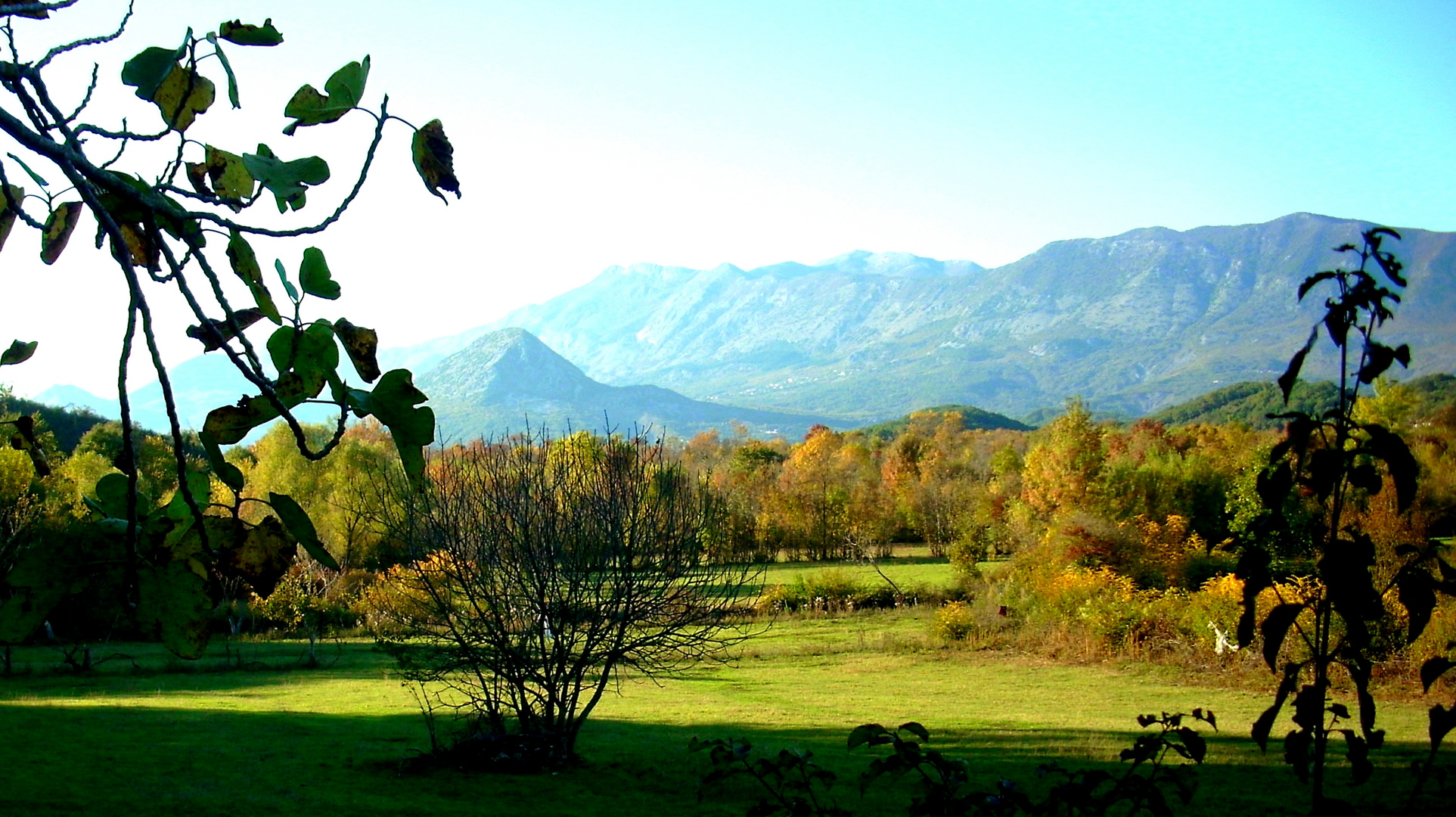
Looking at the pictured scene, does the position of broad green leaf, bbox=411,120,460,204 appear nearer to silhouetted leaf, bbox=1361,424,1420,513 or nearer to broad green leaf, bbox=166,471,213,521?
broad green leaf, bbox=166,471,213,521

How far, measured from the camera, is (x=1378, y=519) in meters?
22.3

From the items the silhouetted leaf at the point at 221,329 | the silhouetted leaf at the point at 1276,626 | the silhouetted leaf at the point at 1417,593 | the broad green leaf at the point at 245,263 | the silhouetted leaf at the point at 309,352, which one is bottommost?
the silhouetted leaf at the point at 1276,626

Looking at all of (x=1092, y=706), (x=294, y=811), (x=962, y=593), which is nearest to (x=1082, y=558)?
(x=962, y=593)

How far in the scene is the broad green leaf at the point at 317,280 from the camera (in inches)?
27.7

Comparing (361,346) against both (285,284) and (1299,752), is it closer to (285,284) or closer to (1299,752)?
(285,284)

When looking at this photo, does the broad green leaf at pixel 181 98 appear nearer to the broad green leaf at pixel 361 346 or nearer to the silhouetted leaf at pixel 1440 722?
the broad green leaf at pixel 361 346

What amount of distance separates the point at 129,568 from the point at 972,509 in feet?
157

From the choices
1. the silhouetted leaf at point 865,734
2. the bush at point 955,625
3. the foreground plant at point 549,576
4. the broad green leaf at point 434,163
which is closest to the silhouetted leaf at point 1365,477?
the silhouetted leaf at point 865,734

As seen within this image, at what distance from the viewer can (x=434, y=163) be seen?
934 millimetres

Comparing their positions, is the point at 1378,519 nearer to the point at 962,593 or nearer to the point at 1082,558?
the point at 1082,558

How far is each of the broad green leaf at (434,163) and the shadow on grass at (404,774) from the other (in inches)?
384

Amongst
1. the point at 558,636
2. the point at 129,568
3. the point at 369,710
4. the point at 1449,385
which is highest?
the point at 1449,385

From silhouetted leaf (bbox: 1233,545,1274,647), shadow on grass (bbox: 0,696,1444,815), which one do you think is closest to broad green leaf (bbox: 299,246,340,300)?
silhouetted leaf (bbox: 1233,545,1274,647)

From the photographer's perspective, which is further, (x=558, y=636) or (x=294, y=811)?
(x=558, y=636)
